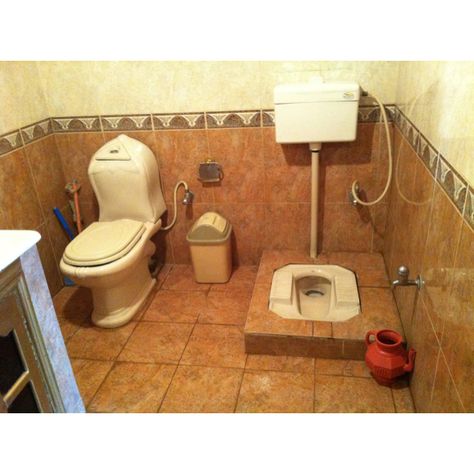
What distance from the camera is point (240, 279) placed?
2543 mm

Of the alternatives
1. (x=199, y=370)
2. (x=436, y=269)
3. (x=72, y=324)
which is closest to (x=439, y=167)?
(x=436, y=269)

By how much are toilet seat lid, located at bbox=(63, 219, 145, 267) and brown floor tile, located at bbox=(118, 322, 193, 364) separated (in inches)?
17.0

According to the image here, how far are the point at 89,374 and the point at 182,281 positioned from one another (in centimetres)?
82

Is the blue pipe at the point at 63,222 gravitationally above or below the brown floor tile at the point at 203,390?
above

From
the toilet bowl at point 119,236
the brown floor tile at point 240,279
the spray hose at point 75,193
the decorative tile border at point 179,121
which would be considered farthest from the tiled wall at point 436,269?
the spray hose at point 75,193

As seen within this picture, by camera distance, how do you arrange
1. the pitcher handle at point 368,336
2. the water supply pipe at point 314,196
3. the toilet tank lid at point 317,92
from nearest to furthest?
1. the pitcher handle at point 368,336
2. the toilet tank lid at point 317,92
3. the water supply pipe at point 314,196

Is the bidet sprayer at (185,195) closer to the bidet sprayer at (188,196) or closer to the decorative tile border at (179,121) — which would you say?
the bidet sprayer at (188,196)

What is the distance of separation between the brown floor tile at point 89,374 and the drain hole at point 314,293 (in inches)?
43.1

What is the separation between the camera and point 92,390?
71.6 inches

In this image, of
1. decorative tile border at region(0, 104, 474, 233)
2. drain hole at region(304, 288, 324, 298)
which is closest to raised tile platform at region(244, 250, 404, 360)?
drain hole at region(304, 288, 324, 298)

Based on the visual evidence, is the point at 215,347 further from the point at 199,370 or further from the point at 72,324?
the point at 72,324

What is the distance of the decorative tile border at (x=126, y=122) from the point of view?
7.64ft

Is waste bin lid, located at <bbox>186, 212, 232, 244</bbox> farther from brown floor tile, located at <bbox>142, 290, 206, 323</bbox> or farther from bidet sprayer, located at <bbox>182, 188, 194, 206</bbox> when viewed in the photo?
brown floor tile, located at <bbox>142, 290, 206, 323</bbox>
